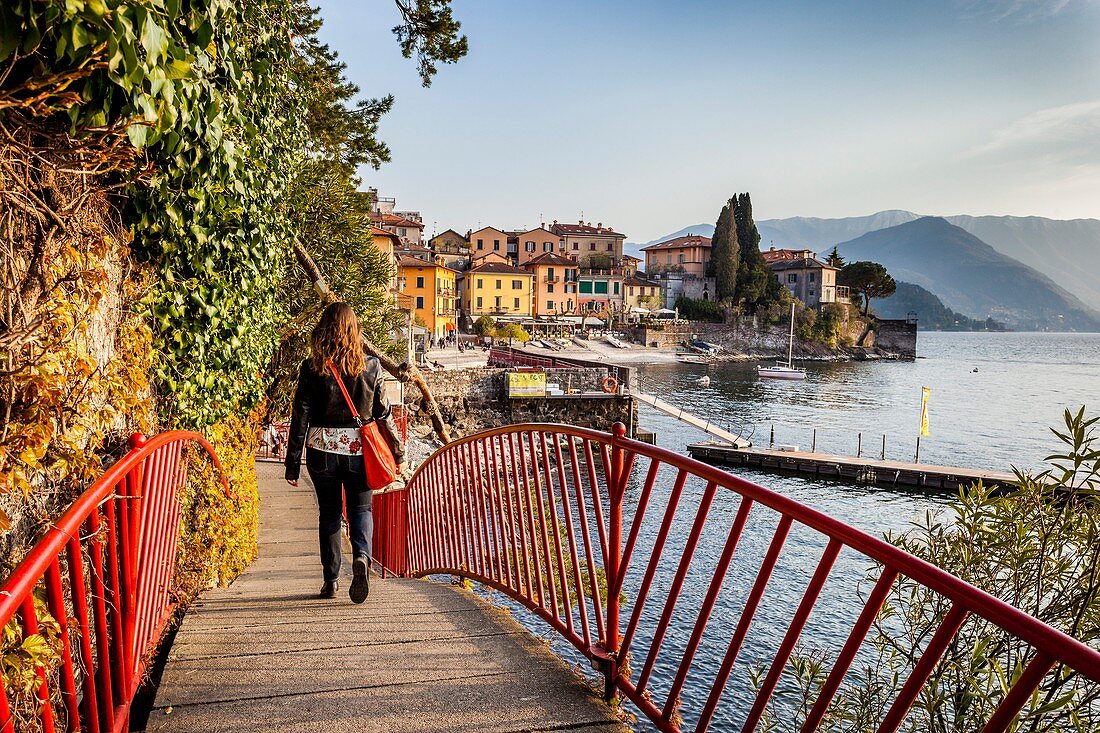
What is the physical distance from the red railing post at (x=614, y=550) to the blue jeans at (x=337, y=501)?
2.10m

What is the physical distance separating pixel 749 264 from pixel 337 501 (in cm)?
10078

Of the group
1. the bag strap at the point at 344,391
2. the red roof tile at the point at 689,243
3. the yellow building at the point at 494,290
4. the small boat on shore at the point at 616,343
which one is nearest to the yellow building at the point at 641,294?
the small boat on shore at the point at 616,343

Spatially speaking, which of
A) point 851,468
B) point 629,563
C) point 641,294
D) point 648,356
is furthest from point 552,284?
point 629,563

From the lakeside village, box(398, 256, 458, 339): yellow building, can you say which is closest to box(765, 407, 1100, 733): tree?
box(398, 256, 458, 339): yellow building

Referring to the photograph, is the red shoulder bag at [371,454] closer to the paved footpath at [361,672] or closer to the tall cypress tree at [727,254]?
the paved footpath at [361,672]

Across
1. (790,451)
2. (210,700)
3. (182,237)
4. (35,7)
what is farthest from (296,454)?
(790,451)

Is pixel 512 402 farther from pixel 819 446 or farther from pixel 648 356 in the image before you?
pixel 648 356

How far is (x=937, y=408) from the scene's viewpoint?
5466 centimetres

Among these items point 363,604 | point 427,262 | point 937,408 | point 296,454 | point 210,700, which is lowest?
point 937,408

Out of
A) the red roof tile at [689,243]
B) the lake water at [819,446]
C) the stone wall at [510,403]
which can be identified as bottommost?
the lake water at [819,446]

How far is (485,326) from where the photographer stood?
252ft

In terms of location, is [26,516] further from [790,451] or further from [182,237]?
[790,451]

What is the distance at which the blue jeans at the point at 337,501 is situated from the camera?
4625 mm

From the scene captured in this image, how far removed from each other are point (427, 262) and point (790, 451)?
43194 millimetres
